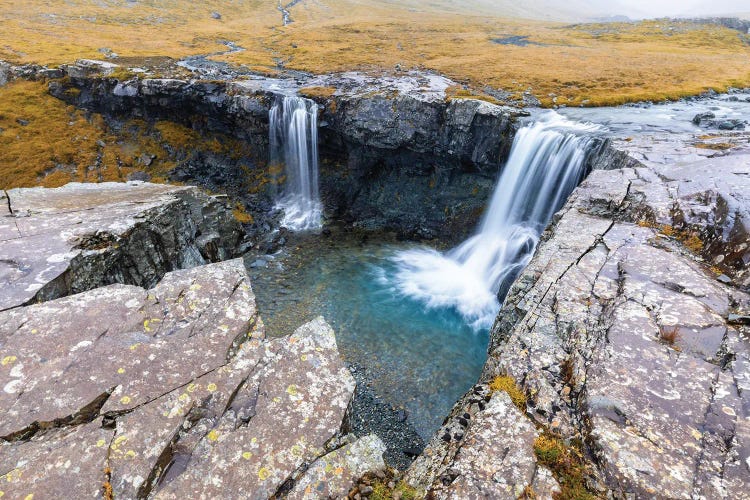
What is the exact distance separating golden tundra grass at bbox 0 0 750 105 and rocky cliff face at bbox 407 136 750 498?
28861 millimetres

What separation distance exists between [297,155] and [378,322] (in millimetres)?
21893

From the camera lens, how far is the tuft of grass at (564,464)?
20.3ft

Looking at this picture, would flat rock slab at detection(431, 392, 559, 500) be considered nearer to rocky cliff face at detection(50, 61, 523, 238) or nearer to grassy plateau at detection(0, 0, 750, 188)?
rocky cliff face at detection(50, 61, 523, 238)

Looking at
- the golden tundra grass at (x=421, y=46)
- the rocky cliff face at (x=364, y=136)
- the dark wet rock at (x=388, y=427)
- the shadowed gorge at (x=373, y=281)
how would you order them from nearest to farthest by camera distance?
1. the shadowed gorge at (x=373, y=281)
2. the dark wet rock at (x=388, y=427)
3. the rocky cliff face at (x=364, y=136)
4. the golden tundra grass at (x=421, y=46)

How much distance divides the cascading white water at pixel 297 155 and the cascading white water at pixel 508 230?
11.5 metres

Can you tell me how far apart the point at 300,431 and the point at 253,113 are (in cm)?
3619

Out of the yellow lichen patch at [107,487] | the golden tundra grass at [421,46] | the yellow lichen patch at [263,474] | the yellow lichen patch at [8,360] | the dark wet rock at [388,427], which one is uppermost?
the golden tundra grass at [421,46]

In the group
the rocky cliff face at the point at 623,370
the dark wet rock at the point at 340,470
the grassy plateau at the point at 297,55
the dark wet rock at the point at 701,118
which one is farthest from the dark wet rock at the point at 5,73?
the dark wet rock at the point at 701,118

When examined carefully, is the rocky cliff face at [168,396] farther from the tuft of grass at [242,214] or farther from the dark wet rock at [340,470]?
the tuft of grass at [242,214]

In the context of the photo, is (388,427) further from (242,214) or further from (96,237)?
(242,214)

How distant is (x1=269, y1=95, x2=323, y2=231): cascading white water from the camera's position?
3603 centimetres

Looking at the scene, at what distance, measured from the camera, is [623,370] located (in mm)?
8078

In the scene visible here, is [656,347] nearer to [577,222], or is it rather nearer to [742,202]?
[577,222]

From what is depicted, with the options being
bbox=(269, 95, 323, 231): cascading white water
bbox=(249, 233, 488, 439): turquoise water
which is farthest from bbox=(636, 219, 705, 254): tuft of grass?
bbox=(269, 95, 323, 231): cascading white water
